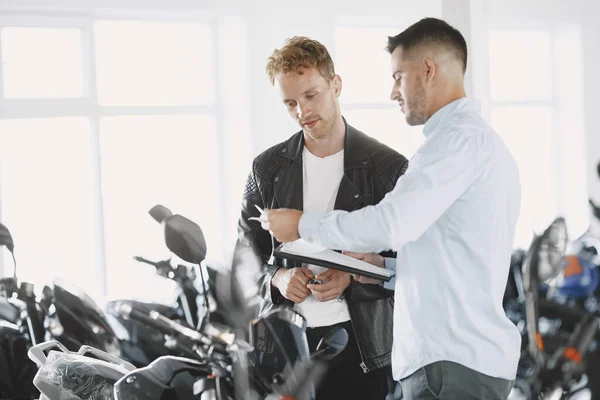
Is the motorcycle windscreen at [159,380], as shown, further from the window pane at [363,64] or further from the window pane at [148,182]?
the window pane at [363,64]

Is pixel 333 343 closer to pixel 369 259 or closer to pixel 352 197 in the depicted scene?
pixel 369 259

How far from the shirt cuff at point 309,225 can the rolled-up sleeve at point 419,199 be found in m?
0.06

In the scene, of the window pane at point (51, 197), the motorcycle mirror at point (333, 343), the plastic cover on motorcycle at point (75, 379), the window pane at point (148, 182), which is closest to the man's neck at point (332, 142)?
the motorcycle mirror at point (333, 343)

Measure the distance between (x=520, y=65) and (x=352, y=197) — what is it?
4.49 metres

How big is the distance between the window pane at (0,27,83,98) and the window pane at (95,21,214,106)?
0.50ft

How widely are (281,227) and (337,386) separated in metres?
0.60

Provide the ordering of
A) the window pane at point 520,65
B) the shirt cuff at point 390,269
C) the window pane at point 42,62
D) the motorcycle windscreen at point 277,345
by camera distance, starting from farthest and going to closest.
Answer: the window pane at point 520,65
the window pane at point 42,62
the shirt cuff at point 390,269
the motorcycle windscreen at point 277,345

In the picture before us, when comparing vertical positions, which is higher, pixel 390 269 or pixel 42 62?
pixel 42 62

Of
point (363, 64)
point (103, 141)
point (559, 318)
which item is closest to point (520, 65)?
point (363, 64)


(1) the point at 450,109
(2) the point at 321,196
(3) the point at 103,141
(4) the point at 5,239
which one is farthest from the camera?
(3) the point at 103,141

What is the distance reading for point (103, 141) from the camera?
191 inches

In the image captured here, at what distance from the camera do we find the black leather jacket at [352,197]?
1987 millimetres

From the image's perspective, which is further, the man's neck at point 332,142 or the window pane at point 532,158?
the window pane at point 532,158

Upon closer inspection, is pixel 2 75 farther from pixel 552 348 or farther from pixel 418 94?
pixel 552 348
